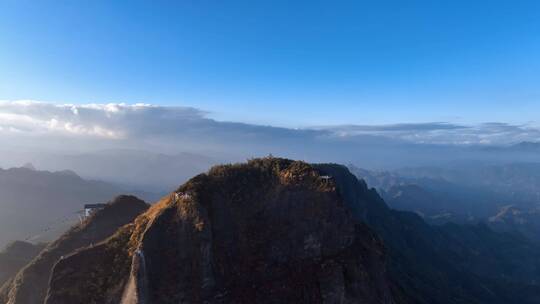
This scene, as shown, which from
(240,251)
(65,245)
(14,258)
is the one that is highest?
(240,251)

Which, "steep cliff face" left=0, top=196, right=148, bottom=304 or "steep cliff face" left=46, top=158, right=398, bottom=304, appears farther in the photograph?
"steep cliff face" left=0, top=196, right=148, bottom=304

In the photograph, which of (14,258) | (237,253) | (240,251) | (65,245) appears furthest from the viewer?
(14,258)

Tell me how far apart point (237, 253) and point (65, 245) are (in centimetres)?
3239

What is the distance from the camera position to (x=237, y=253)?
33.8 metres

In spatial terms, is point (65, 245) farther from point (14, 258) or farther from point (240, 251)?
point (14, 258)

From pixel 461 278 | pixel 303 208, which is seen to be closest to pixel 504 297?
pixel 461 278

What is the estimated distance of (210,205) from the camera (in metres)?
35.7

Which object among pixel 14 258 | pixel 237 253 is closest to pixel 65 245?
pixel 237 253

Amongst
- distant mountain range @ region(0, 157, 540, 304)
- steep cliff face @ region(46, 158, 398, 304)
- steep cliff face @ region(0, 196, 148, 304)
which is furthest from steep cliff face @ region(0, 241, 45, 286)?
distant mountain range @ region(0, 157, 540, 304)

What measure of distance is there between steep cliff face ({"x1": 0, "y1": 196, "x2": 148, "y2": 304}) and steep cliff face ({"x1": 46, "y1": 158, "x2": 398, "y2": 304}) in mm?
18759

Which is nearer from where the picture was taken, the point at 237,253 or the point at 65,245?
the point at 237,253

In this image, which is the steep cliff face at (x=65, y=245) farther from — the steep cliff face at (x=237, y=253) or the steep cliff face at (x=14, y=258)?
the steep cliff face at (x=14, y=258)

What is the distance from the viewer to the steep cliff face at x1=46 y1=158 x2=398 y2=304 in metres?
31.1

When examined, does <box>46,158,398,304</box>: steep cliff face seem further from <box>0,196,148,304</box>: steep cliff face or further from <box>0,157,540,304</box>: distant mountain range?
<box>0,196,148,304</box>: steep cliff face
